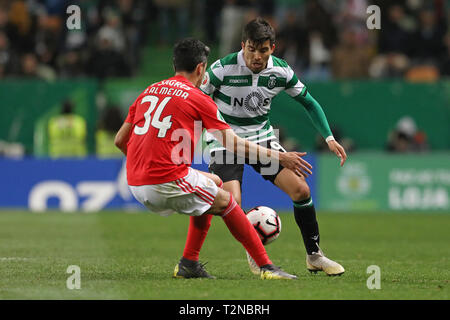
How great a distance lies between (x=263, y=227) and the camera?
7.96 meters

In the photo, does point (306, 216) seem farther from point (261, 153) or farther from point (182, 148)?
point (182, 148)

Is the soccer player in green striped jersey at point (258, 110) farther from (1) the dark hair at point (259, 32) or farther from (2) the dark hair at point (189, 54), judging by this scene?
(2) the dark hair at point (189, 54)

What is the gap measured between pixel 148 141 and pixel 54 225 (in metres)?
6.73

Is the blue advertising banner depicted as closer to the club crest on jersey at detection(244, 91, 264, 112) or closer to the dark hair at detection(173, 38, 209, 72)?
the club crest on jersey at detection(244, 91, 264, 112)

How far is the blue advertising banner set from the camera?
1627 centimetres

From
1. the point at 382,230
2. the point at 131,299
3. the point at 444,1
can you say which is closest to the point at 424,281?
the point at 131,299

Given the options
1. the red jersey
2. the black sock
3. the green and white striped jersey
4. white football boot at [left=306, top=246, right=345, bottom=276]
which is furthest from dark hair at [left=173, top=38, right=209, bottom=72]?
white football boot at [left=306, top=246, right=345, bottom=276]

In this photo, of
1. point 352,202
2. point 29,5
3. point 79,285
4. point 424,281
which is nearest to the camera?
point 79,285

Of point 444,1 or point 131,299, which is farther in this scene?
point 444,1

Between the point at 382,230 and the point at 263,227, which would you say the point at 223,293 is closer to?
the point at 263,227

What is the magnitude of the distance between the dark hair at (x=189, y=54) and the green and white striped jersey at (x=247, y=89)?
100cm

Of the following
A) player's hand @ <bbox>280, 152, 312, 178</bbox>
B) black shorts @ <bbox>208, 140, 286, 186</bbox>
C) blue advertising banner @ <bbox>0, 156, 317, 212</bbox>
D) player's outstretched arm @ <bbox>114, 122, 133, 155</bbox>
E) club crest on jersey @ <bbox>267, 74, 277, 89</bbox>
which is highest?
club crest on jersey @ <bbox>267, 74, 277, 89</bbox>

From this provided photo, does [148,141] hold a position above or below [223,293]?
above
